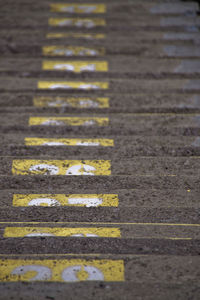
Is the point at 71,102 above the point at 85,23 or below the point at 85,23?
below

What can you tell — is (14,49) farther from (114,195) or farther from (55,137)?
(114,195)

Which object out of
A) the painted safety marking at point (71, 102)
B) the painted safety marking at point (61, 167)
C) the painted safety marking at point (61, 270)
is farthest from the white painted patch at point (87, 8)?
the painted safety marking at point (61, 270)

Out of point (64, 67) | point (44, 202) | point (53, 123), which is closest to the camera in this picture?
point (44, 202)

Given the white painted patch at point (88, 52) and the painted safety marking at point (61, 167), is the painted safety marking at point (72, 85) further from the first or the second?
the painted safety marking at point (61, 167)

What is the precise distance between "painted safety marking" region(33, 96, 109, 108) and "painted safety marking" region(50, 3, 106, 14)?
1391 mm

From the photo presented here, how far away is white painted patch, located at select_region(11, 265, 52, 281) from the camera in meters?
2.18

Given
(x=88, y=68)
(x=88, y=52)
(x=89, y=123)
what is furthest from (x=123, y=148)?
(x=88, y=52)

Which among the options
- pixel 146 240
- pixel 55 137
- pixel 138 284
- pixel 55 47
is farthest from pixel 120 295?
pixel 55 47

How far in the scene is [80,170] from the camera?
2.98 m

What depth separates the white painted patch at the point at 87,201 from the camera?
2.71m

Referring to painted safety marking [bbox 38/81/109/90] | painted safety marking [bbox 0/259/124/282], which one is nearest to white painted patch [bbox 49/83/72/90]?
painted safety marking [bbox 38/81/109/90]

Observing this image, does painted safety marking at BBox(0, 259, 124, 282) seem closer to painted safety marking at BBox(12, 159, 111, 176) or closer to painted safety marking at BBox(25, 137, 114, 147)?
painted safety marking at BBox(12, 159, 111, 176)

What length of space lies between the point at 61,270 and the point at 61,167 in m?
0.94

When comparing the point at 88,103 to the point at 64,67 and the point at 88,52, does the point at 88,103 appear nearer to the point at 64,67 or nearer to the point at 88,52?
the point at 64,67
